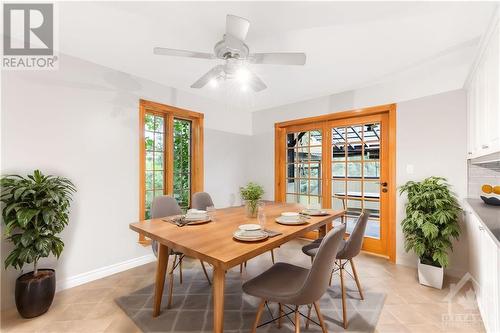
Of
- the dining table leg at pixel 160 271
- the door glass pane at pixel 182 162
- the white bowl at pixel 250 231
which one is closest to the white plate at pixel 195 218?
the dining table leg at pixel 160 271

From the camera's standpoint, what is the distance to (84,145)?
8.52ft

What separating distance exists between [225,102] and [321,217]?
111 inches

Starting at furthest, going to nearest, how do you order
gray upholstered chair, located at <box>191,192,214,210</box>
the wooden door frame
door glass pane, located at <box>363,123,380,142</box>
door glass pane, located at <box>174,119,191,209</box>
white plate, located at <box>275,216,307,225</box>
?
door glass pane, located at <box>174,119,191,209</box>, door glass pane, located at <box>363,123,380,142</box>, the wooden door frame, gray upholstered chair, located at <box>191,192,214,210</box>, white plate, located at <box>275,216,307,225</box>

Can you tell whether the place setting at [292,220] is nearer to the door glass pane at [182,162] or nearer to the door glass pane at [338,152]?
the door glass pane at [338,152]

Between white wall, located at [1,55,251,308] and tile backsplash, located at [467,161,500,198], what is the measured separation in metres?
3.83

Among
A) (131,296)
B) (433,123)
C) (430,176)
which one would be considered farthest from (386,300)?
(131,296)

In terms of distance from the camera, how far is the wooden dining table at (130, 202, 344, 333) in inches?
50.5

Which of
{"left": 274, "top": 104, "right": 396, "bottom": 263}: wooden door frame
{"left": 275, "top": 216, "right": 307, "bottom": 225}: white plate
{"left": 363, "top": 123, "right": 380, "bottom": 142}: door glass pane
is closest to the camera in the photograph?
{"left": 275, "top": 216, "right": 307, "bottom": 225}: white plate

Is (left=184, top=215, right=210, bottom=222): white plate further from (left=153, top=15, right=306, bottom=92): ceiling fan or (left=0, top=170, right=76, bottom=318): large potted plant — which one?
(left=153, top=15, right=306, bottom=92): ceiling fan

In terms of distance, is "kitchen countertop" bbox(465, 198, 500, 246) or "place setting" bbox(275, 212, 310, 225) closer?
"kitchen countertop" bbox(465, 198, 500, 246)

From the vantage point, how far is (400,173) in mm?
3047

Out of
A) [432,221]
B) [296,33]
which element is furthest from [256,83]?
[432,221]

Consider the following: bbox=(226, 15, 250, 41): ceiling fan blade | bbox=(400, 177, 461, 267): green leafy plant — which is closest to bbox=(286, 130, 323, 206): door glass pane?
bbox=(400, 177, 461, 267): green leafy plant

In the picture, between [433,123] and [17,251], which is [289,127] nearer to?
[433,123]
